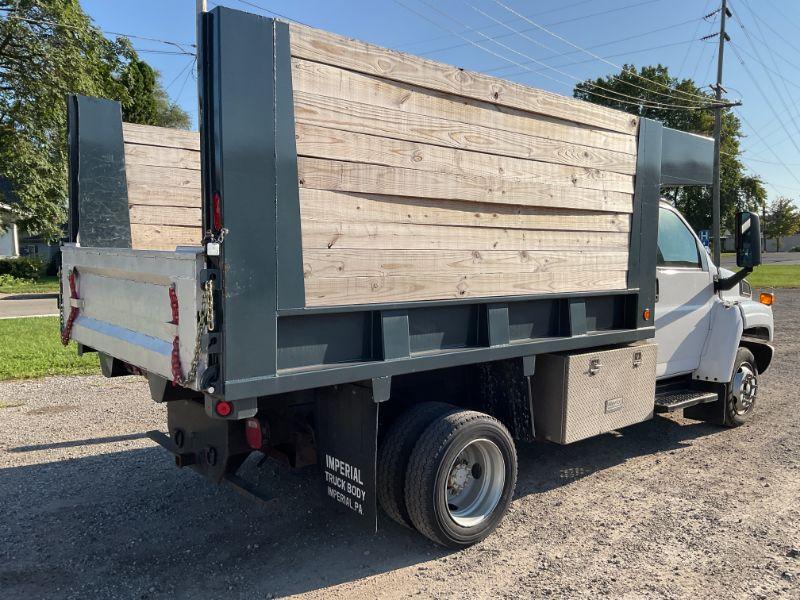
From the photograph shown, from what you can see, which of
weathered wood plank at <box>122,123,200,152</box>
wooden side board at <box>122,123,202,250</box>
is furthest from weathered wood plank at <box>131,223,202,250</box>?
weathered wood plank at <box>122,123,200,152</box>

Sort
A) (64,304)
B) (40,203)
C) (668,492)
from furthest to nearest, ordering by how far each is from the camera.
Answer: (40,203) → (668,492) → (64,304)

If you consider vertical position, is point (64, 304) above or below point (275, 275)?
below

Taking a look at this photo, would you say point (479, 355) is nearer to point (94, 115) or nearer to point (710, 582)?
point (710, 582)

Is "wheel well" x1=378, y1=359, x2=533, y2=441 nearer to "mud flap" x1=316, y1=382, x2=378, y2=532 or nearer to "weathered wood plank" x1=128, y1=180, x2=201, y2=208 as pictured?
"mud flap" x1=316, y1=382, x2=378, y2=532

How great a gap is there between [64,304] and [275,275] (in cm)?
233

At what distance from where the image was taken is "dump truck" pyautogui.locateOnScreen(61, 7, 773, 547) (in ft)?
9.10

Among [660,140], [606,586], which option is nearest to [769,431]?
[660,140]

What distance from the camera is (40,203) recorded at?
1994 cm

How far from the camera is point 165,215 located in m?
4.87

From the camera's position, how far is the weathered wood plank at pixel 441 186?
3.03 meters

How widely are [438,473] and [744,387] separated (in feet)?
13.7

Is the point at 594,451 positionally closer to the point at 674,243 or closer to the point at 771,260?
the point at 674,243

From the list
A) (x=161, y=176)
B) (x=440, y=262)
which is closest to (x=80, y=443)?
(x=161, y=176)

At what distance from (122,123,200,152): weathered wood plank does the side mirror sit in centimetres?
436
